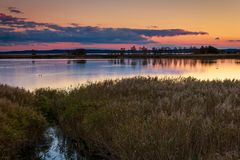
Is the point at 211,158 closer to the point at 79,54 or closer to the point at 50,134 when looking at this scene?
the point at 50,134

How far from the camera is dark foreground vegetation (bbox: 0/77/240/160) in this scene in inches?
313

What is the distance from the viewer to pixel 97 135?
1103cm

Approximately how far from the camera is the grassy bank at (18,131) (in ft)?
34.4

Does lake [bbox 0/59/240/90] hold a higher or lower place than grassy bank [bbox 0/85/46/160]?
lower

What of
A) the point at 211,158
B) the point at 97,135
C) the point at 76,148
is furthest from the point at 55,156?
the point at 211,158

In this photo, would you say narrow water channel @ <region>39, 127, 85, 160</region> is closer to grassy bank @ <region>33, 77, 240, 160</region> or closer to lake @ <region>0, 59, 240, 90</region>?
grassy bank @ <region>33, 77, 240, 160</region>

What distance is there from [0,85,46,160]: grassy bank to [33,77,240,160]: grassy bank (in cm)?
138

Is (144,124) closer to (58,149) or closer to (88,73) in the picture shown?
(58,149)

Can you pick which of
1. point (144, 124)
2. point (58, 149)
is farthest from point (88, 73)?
point (144, 124)

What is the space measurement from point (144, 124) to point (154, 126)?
0.39 meters

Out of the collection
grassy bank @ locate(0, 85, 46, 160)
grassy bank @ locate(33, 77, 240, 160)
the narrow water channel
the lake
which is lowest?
the lake

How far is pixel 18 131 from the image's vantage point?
38.4 feet

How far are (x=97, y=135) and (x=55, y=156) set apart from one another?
1848mm

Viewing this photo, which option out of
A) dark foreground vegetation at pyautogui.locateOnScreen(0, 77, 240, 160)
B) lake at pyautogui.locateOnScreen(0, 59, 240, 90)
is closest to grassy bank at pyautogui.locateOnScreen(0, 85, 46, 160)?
dark foreground vegetation at pyautogui.locateOnScreen(0, 77, 240, 160)
